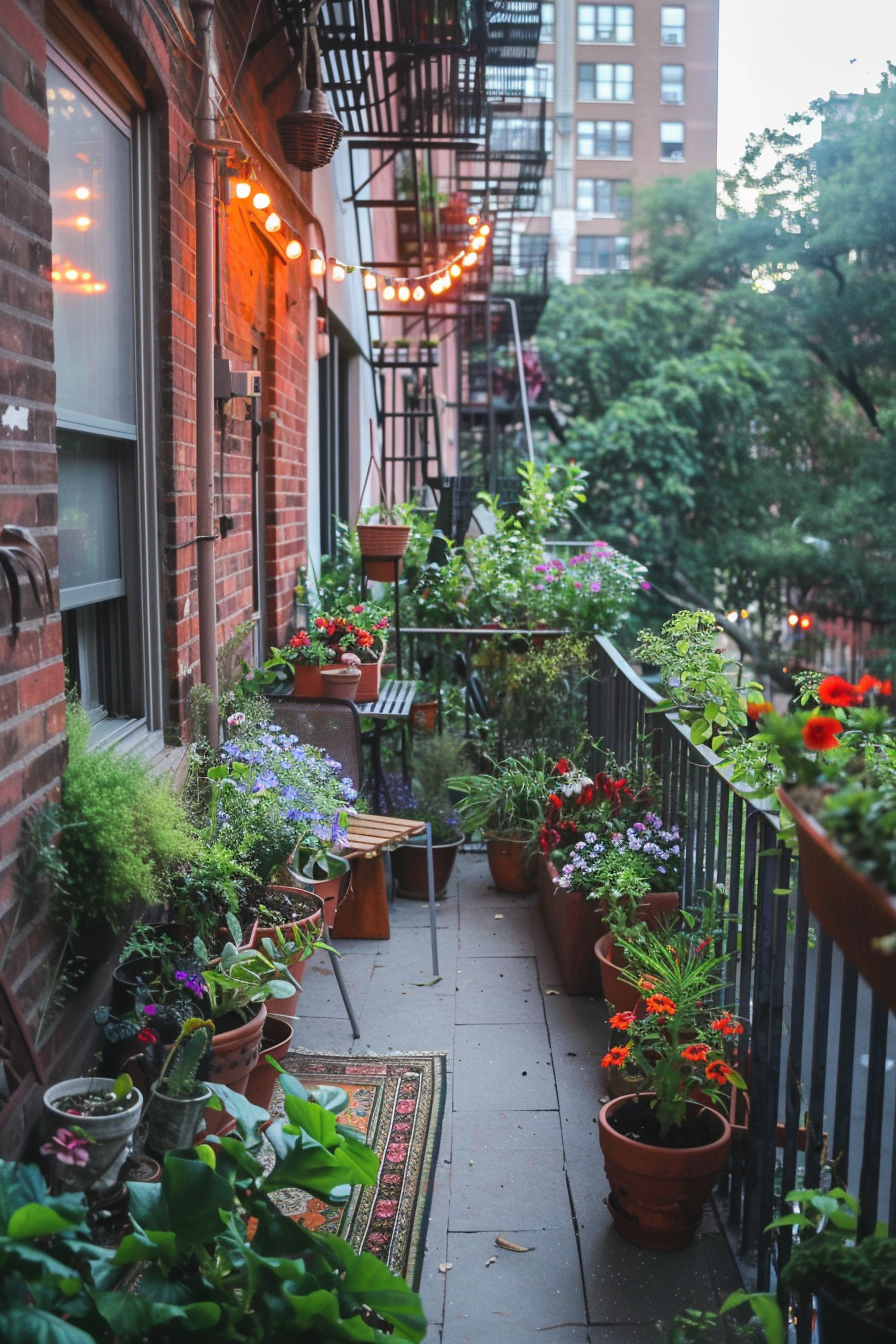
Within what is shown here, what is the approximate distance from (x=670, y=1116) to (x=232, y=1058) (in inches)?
39.3

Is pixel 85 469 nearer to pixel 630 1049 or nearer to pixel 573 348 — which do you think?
pixel 630 1049

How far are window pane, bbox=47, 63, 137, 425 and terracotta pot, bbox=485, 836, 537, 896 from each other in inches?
102

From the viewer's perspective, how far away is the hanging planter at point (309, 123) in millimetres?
4402

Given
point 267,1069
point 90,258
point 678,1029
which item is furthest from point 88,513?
point 678,1029

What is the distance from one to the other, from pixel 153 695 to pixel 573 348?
19.9 meters

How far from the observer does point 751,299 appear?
22078mm

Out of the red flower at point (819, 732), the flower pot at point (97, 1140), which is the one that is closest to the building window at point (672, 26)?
the red flower at point (819, 732)

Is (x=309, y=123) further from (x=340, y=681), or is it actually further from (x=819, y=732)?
(x=819, y=732)

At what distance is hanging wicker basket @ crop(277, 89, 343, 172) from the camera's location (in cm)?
441

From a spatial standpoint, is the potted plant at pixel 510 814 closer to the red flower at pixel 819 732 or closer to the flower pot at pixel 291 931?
the flower pot at pixel 291 931

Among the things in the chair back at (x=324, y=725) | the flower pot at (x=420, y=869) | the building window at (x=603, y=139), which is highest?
the building window at (x=603, y=139)

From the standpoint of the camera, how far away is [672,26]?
43.0 meters

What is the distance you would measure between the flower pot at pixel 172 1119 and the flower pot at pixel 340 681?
8.96 ft

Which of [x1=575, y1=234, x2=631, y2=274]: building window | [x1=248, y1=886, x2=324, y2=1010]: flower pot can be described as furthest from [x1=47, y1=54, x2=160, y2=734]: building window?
[x1=575, y1=234, x2=631, y2=274]: building window
